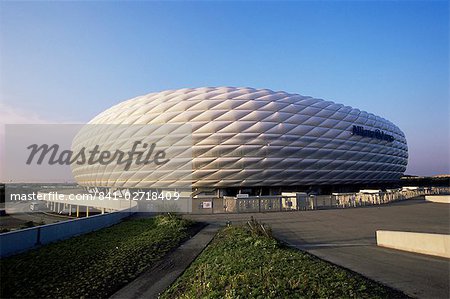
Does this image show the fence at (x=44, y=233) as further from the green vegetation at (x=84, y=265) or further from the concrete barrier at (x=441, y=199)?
the concrete barrier at (x=441, y=199)

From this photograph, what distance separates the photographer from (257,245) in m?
8.68

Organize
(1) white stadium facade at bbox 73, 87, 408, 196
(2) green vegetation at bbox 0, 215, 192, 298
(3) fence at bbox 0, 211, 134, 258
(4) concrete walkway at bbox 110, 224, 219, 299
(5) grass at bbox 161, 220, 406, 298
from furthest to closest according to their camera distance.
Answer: (1) white stadium facade at bbox 73, 87, 408, 196 < (3) fence at bbox 0, 211, 134, 258 < (2) green vegetation at bbox 0, 215, 192, 298 < (4) concrete walkway at bbox 110, 224, 219, 299 < (5) grass at bbox 161, 220, 406, 298

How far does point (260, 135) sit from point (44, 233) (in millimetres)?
29665

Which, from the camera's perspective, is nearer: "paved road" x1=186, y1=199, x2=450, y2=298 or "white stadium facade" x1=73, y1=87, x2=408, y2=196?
"paved road" x1=186, y1=199, x2=450, y2=298

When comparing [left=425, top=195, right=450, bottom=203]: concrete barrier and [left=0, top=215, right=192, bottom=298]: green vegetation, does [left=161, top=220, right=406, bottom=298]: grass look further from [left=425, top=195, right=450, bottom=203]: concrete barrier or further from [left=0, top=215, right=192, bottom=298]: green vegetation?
[left=425, top=195, right=450, bottom=203]: concrete barrier

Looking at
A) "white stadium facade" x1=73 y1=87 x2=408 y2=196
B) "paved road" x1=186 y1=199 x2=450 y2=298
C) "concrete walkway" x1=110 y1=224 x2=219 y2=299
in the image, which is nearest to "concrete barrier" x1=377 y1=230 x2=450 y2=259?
"paved road" x1=186 y1=199 x2=450 y2=298

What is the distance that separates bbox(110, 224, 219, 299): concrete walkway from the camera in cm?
589

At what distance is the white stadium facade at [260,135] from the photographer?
37.3 meters

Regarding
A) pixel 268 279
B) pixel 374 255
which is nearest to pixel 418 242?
pixel 374 255

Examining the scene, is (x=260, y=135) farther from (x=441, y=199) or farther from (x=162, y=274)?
(x=162, y=274)

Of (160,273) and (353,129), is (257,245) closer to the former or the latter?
(160,273)

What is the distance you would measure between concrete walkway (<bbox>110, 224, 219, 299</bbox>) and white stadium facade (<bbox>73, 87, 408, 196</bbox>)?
Result: 88.6 feet

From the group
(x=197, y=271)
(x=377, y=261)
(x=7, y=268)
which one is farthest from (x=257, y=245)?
(x=7, y=268)

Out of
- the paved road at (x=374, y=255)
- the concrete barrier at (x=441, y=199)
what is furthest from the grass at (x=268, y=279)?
the concrete barrier at (x=441, y=199)
